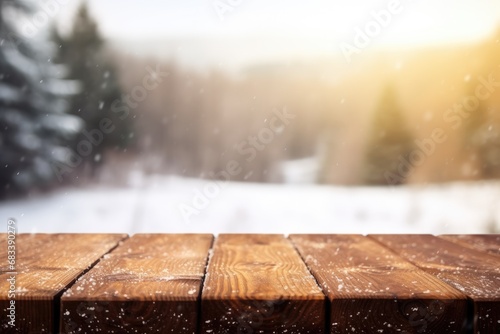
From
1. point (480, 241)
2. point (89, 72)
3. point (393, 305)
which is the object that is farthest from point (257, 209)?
point (393, 305)

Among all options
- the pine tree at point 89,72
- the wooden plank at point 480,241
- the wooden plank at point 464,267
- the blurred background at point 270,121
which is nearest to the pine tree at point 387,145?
the blurred background at point 270,121

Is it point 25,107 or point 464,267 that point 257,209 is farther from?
point 464,267

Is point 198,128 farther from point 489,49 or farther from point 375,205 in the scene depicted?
point 489,49

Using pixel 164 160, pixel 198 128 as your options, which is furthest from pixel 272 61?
pixel 164 160

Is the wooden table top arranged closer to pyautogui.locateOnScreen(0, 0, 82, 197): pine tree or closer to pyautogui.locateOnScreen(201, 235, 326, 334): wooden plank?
pyautogui.locateOnScreen(201, 235, 326, 334): wooden plank

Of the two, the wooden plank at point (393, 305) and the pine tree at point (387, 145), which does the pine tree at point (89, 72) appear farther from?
the wooden plank at point (393, 305)

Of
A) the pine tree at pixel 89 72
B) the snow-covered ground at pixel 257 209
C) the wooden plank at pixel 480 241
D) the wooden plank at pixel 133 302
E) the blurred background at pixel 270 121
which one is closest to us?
the wooden plank at pixel 133 302
